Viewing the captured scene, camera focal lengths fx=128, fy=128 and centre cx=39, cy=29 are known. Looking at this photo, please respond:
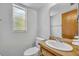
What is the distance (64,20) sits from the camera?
155cm

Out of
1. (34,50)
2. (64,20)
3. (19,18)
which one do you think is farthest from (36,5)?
(34,50)

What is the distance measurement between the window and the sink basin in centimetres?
36

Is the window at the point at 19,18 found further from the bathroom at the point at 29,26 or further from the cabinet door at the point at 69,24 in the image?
the cabinet door at the point at 69,24

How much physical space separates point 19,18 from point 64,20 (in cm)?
55

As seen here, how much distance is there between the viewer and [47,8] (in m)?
1.57

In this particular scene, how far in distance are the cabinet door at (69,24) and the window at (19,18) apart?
48cm

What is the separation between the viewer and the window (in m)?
1.55

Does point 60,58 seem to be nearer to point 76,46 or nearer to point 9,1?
point 76,46

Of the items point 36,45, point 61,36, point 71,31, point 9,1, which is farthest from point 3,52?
point 71,31

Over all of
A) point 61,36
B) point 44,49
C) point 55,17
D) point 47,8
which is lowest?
point 44,49

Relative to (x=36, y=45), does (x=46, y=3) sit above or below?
above

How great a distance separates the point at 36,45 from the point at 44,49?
0.37ft

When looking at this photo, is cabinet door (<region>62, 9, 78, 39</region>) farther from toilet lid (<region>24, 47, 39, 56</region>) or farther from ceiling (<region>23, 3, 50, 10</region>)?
toilet lid (<region>24, 47, 39, 56</region>)

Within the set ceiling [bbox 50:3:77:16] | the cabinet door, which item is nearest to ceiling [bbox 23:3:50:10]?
ceiling [bbox 50:3:77:16]
